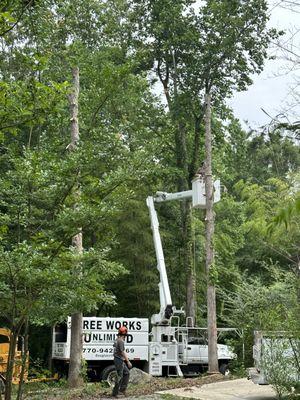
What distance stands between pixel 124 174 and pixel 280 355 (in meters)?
4.39

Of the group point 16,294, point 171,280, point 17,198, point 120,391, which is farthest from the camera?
point 171,280

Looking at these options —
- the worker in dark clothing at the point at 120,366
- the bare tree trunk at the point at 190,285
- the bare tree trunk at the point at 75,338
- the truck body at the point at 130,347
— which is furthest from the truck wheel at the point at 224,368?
the worker in dark clothing at the point at 120,366

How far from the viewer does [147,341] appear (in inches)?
774

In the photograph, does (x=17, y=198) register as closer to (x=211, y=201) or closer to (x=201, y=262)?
(x=211, y=201)

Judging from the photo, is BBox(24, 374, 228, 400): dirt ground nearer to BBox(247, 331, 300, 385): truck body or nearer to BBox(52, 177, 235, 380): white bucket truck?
BBox(52, 177, 235, 380): white bucket truck

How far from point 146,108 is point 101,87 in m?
10.9

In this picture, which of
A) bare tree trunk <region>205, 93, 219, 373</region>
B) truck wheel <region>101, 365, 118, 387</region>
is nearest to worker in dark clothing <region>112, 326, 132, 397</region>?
truck wheel <region>101, 365, 118, 387</region>

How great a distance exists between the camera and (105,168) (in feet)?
39.9

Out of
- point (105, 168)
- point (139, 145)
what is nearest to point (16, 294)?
point (105, 168)

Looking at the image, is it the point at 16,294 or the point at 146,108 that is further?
the point at 146,108

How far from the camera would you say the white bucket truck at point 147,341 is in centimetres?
1903

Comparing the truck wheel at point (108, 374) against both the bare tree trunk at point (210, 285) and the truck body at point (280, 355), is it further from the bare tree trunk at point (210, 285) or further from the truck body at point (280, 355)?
the truck body at point (280, 355)

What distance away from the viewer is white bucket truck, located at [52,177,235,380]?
62.4 ft

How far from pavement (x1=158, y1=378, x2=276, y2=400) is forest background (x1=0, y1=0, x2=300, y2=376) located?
1683mm
